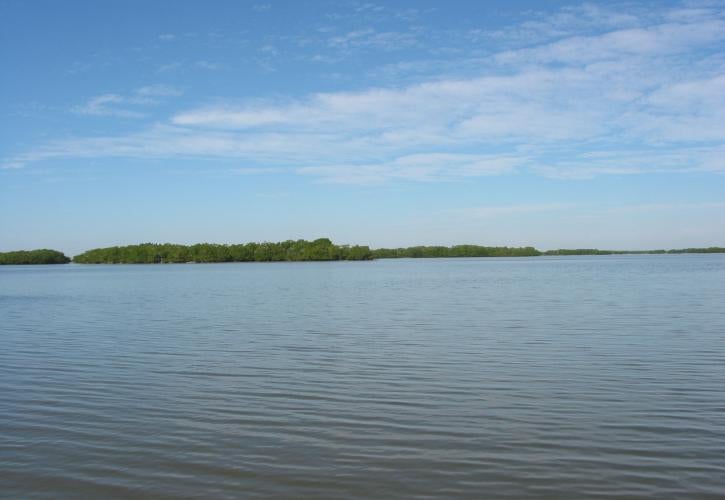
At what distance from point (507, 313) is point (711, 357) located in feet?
33.7

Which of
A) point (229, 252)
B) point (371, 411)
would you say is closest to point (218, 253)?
point (229, 252)

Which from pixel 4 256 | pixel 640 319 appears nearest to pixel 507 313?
pixel 640 319

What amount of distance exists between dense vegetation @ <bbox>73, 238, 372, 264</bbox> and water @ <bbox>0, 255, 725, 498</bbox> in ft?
472

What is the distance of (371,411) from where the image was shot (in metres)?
9.45

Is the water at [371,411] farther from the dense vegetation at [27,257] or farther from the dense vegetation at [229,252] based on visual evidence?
the dense vegetation at [27,257]

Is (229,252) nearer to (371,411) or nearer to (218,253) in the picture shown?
(218,253)

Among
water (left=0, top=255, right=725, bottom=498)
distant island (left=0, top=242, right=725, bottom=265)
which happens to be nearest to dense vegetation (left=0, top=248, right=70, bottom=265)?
distant island (left=0, top=242, right=725, bottom=265)

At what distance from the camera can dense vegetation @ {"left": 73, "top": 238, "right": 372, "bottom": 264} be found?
16200cm

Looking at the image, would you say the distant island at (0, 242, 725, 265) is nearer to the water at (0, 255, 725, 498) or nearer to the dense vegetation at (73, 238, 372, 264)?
the dense vegetation at (73, 238, 372, 264)

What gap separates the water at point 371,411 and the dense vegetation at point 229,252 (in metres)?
144

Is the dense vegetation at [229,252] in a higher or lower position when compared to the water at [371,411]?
higher

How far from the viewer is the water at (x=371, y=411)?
6.68 metres

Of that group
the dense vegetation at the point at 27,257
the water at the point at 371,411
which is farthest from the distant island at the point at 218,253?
the water at the point at 371,411

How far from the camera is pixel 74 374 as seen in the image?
12992mm
